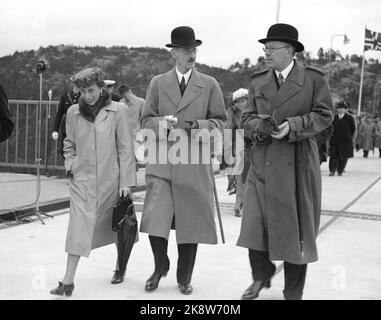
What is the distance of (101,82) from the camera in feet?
16.9

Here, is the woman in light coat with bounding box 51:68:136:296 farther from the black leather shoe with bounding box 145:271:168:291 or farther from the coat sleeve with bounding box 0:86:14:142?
the coat sleeve with bounding box 0:86:14:142

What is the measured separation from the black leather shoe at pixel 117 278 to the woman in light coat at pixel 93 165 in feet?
0.93

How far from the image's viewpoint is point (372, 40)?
43.6m

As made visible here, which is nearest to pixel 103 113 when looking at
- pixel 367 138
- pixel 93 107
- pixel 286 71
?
pixel 93 107

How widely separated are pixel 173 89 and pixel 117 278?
1.57 metres

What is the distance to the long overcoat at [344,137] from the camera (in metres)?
16.7

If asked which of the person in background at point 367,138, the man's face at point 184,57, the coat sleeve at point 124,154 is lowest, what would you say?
the person in background at point 367,138

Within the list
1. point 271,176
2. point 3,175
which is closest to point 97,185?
point 271,176

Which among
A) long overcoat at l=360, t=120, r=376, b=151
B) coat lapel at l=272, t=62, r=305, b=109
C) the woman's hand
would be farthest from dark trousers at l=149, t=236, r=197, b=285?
long overcoat at l=360, t=120, r=376, b=151

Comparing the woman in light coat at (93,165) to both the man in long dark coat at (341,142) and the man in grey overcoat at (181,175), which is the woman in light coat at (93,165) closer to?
the man in grey overcoat at (181,175)

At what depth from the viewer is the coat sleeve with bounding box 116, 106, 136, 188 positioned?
521 centimetres

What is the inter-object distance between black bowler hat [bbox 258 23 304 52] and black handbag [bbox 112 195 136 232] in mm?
1617

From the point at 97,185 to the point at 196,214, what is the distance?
803 mm

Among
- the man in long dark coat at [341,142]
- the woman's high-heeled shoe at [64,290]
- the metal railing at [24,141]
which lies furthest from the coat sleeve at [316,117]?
the man in long dark coat at [341,142]
